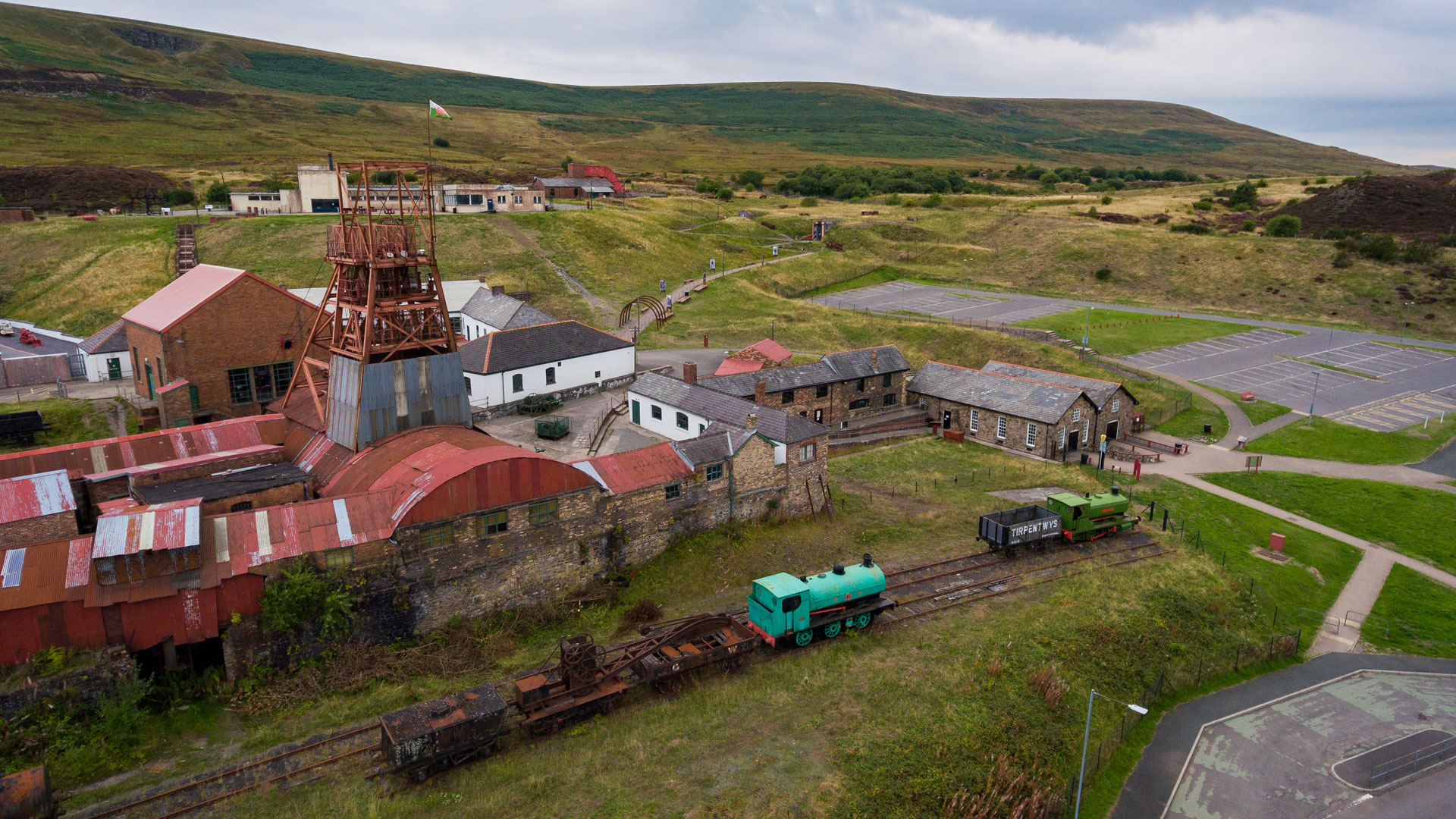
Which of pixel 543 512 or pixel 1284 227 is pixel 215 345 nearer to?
pixel 543 512

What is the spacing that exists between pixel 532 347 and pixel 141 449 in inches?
1058

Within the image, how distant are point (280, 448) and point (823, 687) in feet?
83.1

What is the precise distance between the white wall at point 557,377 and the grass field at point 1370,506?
40.8 meters

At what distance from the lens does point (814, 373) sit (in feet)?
181

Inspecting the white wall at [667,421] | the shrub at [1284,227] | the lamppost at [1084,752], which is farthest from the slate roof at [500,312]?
the shrub at [1284,227]

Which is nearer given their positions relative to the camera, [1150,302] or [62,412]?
[62,412]

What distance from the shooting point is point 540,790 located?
67.7 ft

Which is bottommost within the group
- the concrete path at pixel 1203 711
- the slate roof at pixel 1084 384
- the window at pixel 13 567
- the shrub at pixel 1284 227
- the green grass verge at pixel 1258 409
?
the concrete path at pixel 1203 711

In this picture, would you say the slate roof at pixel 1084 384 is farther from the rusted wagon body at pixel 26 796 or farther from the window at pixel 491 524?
the rusted wagon body at pixel 26 796

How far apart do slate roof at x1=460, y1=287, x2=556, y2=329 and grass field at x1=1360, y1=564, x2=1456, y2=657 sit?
51.4m

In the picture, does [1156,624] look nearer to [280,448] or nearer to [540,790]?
[540,790]

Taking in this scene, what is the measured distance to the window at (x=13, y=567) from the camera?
21.5 meters

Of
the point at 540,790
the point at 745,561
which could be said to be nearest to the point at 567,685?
the point at 540,790

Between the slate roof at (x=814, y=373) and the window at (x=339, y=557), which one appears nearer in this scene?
the window at (x=339, y=557)
